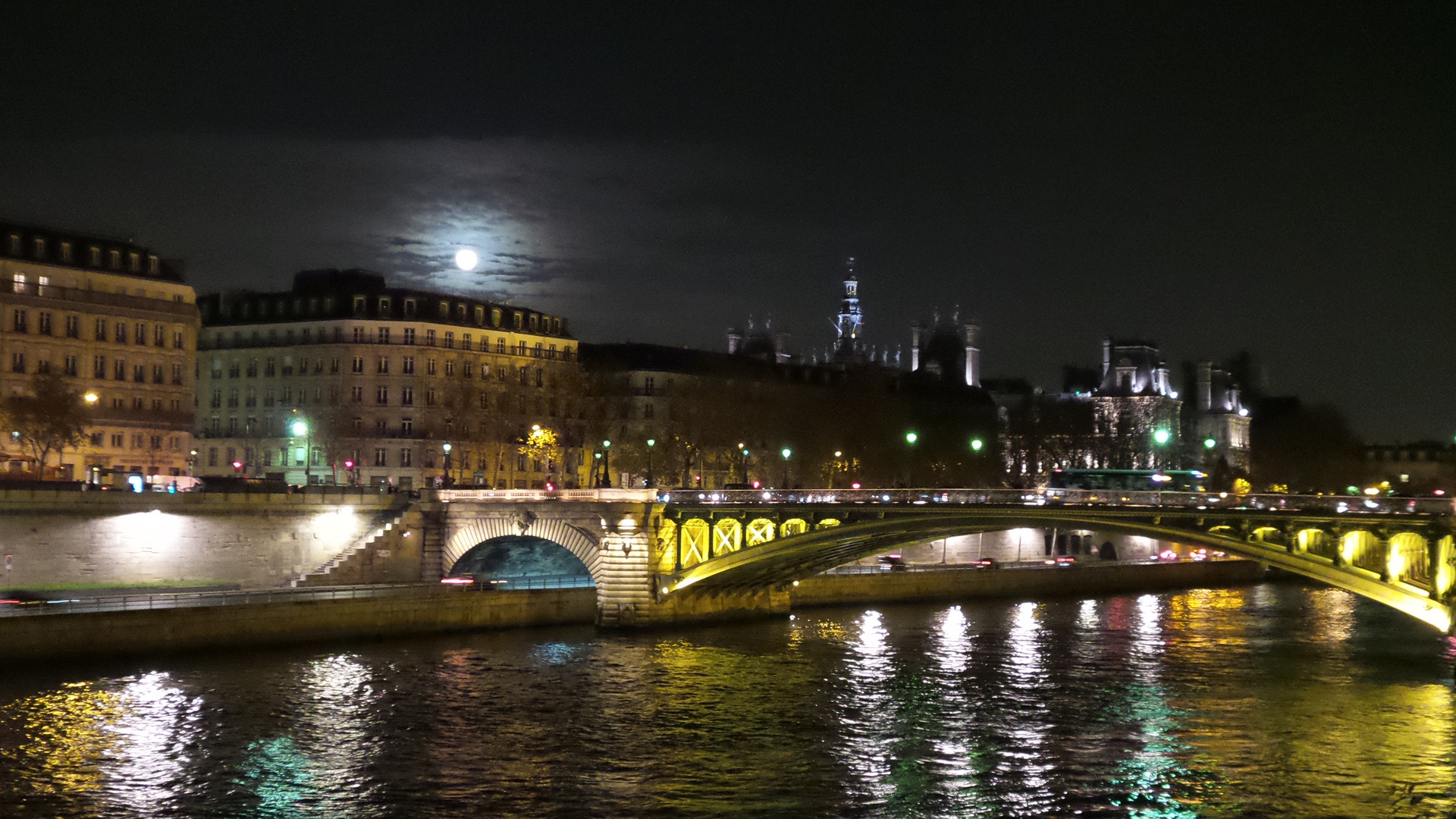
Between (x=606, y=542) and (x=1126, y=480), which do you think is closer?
(x=606, y=542)

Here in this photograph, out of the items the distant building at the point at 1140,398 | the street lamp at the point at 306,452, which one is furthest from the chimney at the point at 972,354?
the street lamp at the point at 306,452

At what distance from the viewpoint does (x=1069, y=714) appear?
1577 inches

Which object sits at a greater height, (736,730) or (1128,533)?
(1128,533)

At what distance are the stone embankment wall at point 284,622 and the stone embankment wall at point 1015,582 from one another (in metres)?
12.4

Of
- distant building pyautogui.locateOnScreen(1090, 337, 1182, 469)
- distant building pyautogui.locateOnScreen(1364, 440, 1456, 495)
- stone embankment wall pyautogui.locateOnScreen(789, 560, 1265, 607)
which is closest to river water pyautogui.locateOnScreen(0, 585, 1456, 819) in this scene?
stone embankment wall pyautogui.locateOnScreen(789, 560, 1265, 607)

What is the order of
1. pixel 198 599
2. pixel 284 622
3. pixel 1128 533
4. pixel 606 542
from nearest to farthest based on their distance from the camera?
pixel 1128 533, pixel 284 622, pixel 198 599, pixel 606 542

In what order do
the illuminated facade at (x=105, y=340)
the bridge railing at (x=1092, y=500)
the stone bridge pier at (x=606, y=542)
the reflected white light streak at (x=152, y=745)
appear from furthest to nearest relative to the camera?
the illuminated facade at (x=105, y=340)
the stone bridge pier at (x=606, y=542)
the bridge railing at (x=1092, y=500)
the reflected white light streak at (x=152, y=745)

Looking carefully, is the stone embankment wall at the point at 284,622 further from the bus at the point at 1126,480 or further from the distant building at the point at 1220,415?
the distant building at the point at 1220,415

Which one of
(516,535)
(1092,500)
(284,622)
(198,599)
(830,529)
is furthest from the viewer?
(516,535)

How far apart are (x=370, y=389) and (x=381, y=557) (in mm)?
31860

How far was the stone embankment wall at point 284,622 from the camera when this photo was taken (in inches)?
1703

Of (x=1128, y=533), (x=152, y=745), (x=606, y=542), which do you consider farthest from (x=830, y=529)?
(x=152, y=745)

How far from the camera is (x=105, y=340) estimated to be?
71.8m

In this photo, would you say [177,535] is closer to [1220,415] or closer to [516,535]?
[516,535]
